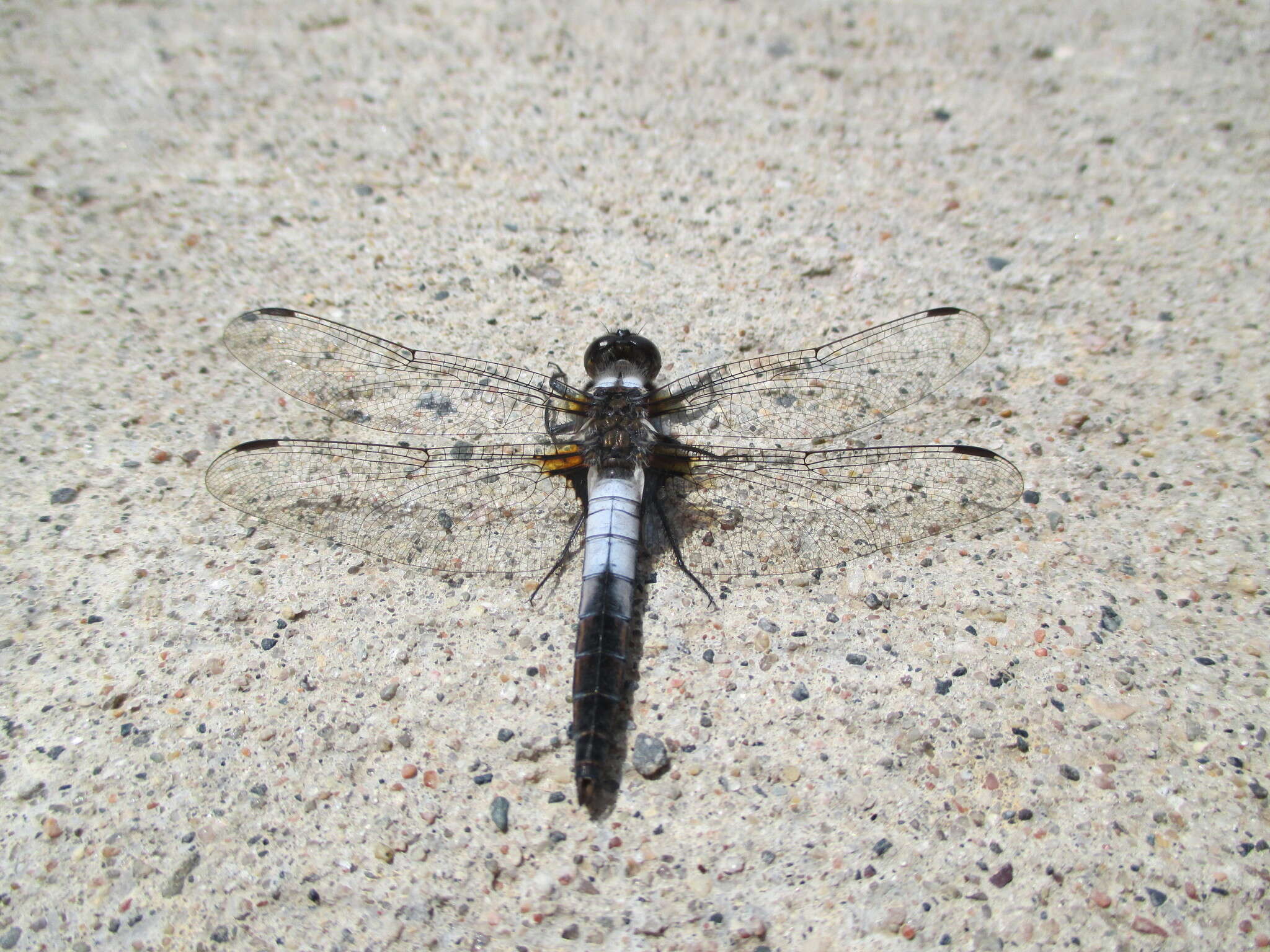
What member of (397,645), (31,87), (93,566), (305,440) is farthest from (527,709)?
(31,87)

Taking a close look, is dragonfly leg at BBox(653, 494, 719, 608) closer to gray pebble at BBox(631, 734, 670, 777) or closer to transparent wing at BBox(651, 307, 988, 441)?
transparent wing at BBox(651, 307, 988, 441)

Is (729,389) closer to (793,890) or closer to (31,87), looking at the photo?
(793,890)

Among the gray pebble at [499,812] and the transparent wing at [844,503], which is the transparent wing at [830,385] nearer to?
the transparent wing at [844,503]

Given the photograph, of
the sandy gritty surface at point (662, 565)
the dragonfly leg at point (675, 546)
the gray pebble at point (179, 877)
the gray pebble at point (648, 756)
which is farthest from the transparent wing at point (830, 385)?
the gray pebble at point (179, 877)

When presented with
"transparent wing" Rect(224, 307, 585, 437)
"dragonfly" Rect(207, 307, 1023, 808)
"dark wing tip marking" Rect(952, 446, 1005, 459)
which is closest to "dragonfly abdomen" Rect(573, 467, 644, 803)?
"dragonfly" Rect(207, 307, 1023, 808)

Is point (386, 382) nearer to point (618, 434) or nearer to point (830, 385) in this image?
point (618, 434)

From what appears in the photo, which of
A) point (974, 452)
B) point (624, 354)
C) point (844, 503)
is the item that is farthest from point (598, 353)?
point (974, 452)

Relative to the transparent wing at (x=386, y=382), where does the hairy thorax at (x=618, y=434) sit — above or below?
above
